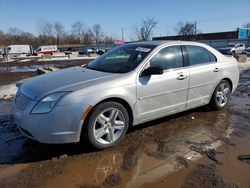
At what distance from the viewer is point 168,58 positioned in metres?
4.47

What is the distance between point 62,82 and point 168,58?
1.94 meters

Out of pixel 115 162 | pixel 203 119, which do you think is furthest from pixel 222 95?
pixel 115 162

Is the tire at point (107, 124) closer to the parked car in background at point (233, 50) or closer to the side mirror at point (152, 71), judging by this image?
the side mirror at point (152, 71)

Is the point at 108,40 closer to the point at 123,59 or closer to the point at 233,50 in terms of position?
the point at 233,50

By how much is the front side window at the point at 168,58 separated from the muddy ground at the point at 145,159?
115cm

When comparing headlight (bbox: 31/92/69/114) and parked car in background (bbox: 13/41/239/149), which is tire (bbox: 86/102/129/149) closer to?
parked car in background (bbox: 13/41/239/149)

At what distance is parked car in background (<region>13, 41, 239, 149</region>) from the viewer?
3.31 metres

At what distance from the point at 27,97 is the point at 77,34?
108602 mm

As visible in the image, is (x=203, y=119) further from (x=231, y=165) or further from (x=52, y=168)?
(x=52, y=168)

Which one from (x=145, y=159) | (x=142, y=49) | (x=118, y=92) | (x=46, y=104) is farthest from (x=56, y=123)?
(x=142, y=49)

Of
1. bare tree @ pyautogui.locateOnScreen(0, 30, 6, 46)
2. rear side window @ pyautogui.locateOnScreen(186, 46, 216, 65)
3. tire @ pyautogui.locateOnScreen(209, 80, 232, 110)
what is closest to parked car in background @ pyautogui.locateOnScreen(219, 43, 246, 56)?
tire @ pyautogui.locateOnScreen(209, 80, 232, 110)

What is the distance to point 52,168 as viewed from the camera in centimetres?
323

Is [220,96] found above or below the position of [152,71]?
below

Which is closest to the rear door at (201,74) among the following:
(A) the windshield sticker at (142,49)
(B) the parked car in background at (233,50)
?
(A) the windshield sticker at (142,49)
